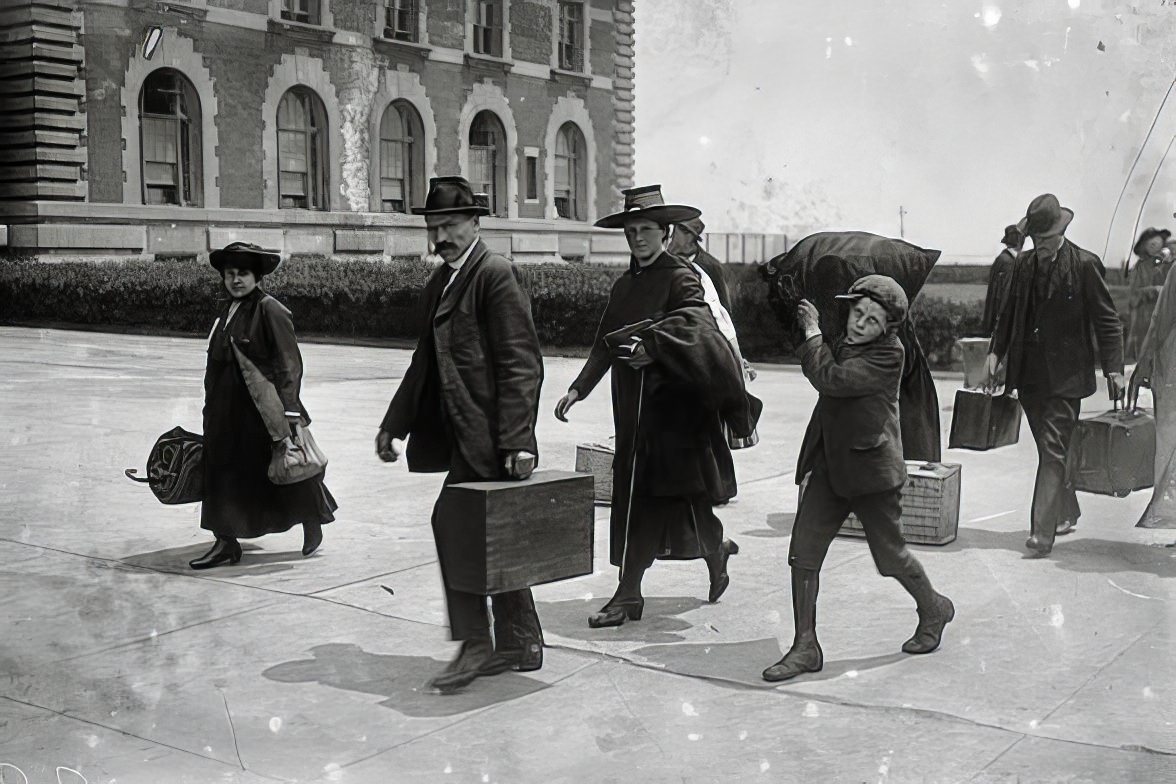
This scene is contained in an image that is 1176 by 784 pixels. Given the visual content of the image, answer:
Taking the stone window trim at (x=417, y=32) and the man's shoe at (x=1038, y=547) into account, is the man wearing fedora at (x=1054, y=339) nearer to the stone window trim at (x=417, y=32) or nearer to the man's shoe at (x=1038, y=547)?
the man's shoe at (x=1038, y=547)

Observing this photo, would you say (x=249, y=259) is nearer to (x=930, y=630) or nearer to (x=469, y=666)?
(x=469, y=666)

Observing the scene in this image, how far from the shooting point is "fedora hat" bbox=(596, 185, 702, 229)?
223 inches

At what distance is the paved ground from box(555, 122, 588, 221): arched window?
98.6 inches

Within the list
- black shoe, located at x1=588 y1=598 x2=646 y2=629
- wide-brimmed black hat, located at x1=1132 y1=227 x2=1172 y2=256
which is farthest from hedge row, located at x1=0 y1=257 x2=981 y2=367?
wide-brimmed black hat, located at x1=1132 y1=227 x2=1172 y2=256

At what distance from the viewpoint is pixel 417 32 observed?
30.1 feet

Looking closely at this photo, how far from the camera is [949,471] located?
23.3 feet

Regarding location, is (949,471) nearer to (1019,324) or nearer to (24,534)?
(1019,324)

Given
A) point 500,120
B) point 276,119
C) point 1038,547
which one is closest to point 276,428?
point 276,119

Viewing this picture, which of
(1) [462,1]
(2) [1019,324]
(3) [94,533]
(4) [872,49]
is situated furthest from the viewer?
(1) [462,1]

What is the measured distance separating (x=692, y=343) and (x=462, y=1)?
186 inches

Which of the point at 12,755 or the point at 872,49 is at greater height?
the point at 872,49

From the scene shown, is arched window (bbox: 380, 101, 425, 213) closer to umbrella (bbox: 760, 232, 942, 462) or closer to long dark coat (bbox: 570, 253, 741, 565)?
umbrella (bbox: 760, 232, 942, 462)

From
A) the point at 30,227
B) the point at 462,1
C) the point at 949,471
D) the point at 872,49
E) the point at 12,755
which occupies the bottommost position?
the point at 12,755

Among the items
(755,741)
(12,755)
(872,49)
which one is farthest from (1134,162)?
(12,755)
